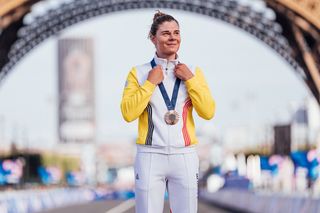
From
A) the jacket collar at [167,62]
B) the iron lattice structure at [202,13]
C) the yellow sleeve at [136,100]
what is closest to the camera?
the yellow sleeve at [136,100]

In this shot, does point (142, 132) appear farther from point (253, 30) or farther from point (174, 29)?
point (253, 30)

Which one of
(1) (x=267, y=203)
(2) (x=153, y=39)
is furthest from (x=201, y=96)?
(1) (x=267, y=203)

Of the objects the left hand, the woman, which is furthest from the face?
the left hand

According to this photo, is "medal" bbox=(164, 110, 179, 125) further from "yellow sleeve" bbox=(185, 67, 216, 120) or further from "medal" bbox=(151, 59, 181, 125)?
"yellow sleeve" bbox=(185, 67, 216, 120)

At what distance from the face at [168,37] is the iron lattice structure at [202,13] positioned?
53.5m

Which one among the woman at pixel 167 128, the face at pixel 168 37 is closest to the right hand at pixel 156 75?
the woman at pixel 167 128

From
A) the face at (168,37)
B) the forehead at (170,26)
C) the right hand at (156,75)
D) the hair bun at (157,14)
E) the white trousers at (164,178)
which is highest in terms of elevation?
the hair bun at (157,14)

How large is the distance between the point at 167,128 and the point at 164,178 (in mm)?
319

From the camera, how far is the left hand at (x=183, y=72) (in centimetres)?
650

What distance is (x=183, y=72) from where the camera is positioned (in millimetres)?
6500

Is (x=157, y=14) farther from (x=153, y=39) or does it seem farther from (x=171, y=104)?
(x=171, y=104)

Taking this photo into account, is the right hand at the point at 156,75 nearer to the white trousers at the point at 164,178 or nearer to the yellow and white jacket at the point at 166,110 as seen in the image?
the yellow and white jacket at the point at 166,110

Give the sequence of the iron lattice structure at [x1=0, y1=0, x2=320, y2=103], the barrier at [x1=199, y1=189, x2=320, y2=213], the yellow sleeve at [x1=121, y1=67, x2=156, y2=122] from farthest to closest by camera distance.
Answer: the iron lattice structure at [x1=0, y1=0, x2=320, y2=103], the barrier at [x1=199, y1=189, x2=320, y2=213], the yellow sleeve at [x1=121, y1=67, x2=156, y2=122]

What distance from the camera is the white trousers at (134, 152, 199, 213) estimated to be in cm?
651
